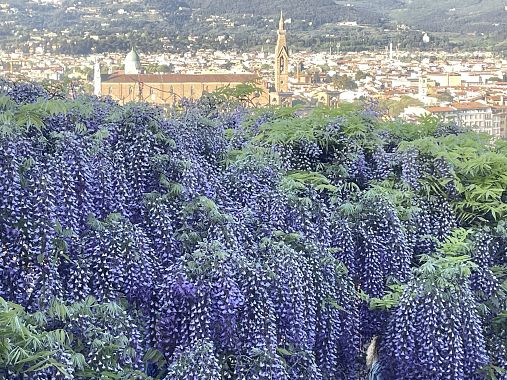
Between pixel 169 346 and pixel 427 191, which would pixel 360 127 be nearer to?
pixel 427 191

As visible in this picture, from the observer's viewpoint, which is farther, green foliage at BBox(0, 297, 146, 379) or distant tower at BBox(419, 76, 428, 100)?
distant tower at BBox(419, 76, 428, 100)

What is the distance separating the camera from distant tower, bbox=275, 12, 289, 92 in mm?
14905

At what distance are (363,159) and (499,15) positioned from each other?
23.5 metres

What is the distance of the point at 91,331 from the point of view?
5512 mm

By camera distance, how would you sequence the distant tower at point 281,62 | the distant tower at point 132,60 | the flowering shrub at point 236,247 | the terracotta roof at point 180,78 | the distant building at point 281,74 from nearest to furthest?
the flowering shrub at point 236,247 → the terracotta roof at point 180,78 → the distant building at point 281,74 → the distant tower at point 281,62 → the distant tower at point 132,60

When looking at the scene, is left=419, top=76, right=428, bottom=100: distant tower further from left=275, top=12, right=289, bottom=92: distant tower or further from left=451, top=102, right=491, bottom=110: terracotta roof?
left=275, top=12, right=289, bottom=92: distant tower

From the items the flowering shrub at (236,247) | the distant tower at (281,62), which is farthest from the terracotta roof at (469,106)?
the flowering shrub at (236,247)

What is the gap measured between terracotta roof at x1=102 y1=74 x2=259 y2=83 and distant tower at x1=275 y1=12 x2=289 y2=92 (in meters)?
0.66

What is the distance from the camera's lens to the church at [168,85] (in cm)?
906

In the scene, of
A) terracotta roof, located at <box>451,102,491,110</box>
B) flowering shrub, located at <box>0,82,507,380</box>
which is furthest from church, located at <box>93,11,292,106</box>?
terracotta roof, located at <box>451,102,491,110</box>

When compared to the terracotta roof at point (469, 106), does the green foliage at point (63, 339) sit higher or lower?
lower

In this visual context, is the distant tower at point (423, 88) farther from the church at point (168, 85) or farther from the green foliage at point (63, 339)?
the green foliage at point (63, 339)

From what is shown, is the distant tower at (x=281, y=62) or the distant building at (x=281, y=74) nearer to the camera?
the distant building at (x=281, y=74)

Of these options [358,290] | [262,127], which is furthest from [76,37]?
[358,290]
